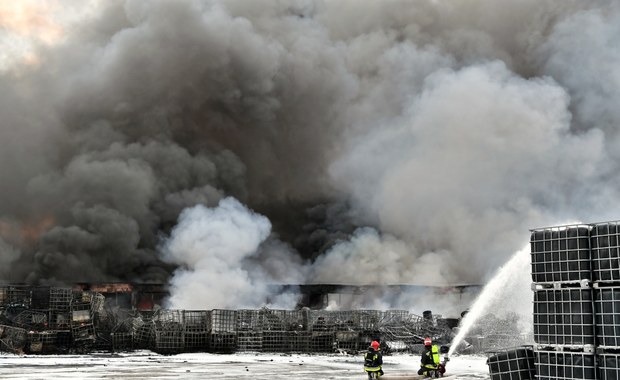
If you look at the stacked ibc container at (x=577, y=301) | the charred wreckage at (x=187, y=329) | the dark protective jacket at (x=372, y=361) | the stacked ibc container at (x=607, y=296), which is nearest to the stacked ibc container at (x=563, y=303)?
the stacked ibc container at (x=577, y=301)

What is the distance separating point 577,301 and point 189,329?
908 inches

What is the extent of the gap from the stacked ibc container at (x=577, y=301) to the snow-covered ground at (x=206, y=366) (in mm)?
7167

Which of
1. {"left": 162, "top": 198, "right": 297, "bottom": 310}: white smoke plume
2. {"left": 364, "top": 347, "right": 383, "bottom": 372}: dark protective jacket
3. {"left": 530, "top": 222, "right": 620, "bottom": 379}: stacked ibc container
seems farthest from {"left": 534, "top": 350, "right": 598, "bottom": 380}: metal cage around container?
{"left": 162, "top": 198, "right": 297, "bottom": 310}: white smoke plume

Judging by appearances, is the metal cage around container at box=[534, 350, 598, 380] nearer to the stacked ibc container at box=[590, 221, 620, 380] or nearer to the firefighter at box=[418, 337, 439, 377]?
the stacked ibc container at box=[590, 221, 620, 380]

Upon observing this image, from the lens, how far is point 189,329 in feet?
105

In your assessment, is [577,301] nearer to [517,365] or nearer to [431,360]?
[517,365]

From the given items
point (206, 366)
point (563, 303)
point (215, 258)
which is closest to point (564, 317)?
point (563, 303)

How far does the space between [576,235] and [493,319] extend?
23675mm

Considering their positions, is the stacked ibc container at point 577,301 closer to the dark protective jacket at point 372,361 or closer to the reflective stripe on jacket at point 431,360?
the reflective stripe on jacket at point 431,360

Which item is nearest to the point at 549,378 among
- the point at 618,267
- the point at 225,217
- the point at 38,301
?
the point at 618,267

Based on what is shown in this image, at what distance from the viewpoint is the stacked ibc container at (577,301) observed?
10805mm

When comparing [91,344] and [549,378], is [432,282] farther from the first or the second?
[549,378]

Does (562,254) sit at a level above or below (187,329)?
above

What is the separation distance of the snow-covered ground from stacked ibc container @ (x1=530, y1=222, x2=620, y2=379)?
7.17m
